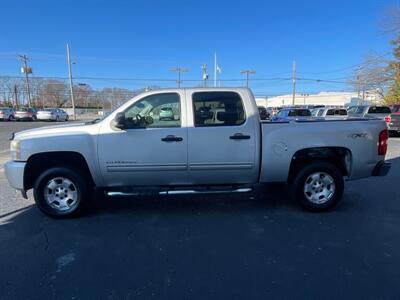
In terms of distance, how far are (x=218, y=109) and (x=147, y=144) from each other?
1.20 metres

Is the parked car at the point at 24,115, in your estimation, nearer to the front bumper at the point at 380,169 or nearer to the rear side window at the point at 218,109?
the rear side window at the point at 218,109

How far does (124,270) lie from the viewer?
10.4ft

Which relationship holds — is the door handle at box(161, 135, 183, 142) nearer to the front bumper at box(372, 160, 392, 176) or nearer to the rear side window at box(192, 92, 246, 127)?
the rear side window at box(192, 92, 246, 127)

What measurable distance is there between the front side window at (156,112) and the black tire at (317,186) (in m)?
2.10

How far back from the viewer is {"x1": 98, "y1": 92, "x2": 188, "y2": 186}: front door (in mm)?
4410

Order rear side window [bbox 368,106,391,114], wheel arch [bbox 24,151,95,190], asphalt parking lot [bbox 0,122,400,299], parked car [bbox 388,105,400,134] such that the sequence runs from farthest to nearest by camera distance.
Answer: rear side window [bbox 368,106,391,114]
parked car [bbox 388,105,400,134]
wheel arch [bbox 24,151,95,190]
asphalt parking lot [bbox 0,122,400,299]

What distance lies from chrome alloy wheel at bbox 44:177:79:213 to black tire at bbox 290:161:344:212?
3433 millimetres

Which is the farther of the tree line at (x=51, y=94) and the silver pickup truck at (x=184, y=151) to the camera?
the tree line at (x=51, y=94)

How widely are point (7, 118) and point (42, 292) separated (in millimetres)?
35739

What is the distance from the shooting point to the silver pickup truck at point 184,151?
4.42m

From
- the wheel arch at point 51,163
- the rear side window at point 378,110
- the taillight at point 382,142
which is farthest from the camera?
the rear side window at point 378,110

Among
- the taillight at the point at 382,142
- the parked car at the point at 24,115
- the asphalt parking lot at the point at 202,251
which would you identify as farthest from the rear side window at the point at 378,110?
the parked car at the point at 24,115

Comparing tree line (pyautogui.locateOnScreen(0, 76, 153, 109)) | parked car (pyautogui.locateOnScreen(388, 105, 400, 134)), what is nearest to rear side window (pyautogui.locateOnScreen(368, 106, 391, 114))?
parked car (pyautogui.locateOnScreen(388, 105, 400, 134))

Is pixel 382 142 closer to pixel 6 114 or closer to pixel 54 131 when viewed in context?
pixel 54 131
